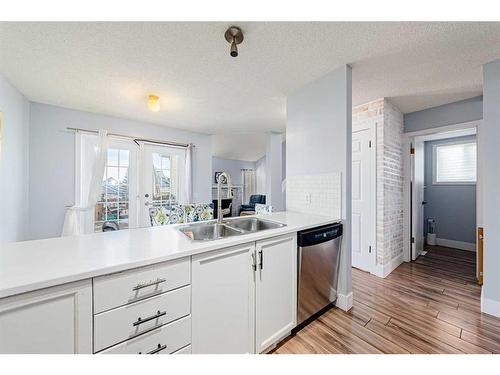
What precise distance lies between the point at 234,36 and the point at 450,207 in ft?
15.4

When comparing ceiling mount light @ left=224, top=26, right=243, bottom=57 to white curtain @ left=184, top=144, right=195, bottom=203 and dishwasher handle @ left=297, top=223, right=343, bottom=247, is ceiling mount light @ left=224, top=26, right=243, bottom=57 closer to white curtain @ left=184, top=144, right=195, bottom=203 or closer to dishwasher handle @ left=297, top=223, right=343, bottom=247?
dishwasher handle @ left=297, top=223, right=343, bottom=247

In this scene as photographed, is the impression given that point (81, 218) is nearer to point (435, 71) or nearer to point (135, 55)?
point (135, 55)

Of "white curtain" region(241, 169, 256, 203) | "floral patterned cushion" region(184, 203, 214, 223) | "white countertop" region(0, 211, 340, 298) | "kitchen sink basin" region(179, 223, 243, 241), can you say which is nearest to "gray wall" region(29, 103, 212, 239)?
"floral patterned cushion" region(184, 203, 214, 223)

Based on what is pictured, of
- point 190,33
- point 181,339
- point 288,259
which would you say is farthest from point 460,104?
point 181,339

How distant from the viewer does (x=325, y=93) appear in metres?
2.04

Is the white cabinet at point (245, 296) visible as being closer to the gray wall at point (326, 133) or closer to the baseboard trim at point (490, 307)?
the gray wall at point (326, 133)

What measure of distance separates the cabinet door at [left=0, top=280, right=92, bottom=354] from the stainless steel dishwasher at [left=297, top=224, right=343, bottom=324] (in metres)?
1.26

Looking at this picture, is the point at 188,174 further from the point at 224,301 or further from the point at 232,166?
the point at 232,166

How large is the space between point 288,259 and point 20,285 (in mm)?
1340

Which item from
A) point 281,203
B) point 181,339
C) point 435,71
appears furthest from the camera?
point 281,203

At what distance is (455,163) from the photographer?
371cm

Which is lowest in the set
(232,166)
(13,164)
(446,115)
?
(13,164)

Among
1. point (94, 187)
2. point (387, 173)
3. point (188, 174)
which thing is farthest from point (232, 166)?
point (387, 173)

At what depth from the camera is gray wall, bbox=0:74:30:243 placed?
208 centimetres
